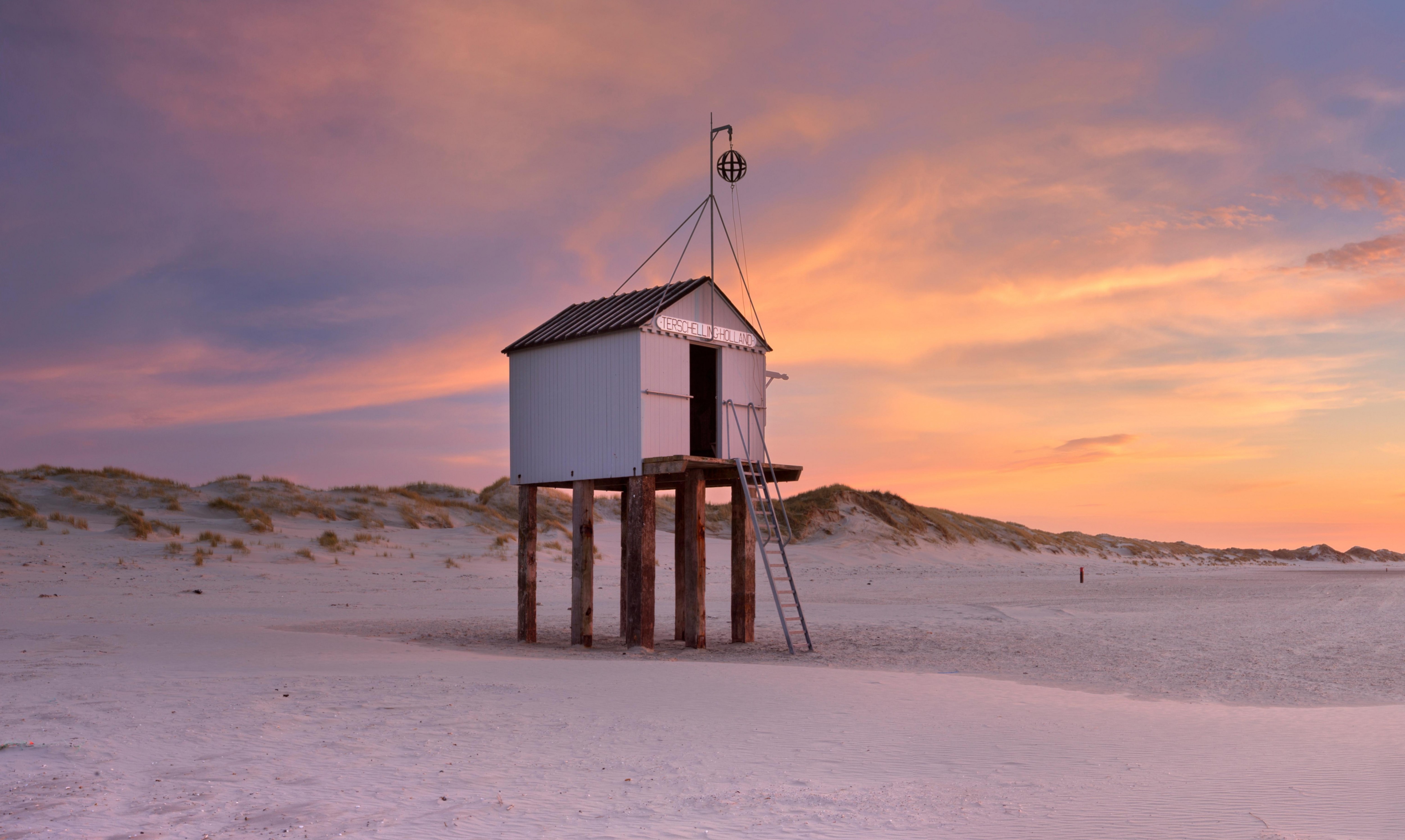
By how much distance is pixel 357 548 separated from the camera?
35094mm

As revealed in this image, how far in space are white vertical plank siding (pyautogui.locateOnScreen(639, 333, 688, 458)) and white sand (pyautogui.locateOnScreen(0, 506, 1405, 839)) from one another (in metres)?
3.72

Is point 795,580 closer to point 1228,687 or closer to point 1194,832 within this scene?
point 1228,687

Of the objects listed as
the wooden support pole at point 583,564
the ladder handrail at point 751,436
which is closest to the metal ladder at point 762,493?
the ladder handrail at point 751,436

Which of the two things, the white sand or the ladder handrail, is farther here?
the ladder handrail

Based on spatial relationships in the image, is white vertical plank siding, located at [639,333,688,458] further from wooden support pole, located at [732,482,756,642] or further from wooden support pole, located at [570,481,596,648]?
wooden support pole, located at [732,482,756,642]

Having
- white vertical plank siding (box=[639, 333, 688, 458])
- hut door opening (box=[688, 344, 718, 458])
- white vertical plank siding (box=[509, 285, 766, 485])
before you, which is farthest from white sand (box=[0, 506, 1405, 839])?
hut door opening (box=[688, 344, 718, 458])

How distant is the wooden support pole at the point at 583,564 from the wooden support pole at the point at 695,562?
70.6 inches

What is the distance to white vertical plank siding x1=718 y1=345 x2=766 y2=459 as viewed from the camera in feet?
64.6

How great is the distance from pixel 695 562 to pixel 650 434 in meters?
2.65

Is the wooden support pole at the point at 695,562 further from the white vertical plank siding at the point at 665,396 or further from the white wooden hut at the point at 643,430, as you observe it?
the white vertical plank siding at the point at 665,396

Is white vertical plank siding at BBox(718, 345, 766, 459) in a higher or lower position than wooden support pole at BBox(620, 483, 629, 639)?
higher

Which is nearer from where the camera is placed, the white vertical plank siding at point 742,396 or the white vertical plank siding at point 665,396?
the white vertical plank siding at point 665,396

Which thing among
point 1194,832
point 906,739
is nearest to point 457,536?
point 906,739

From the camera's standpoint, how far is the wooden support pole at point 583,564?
19516 millimetres
